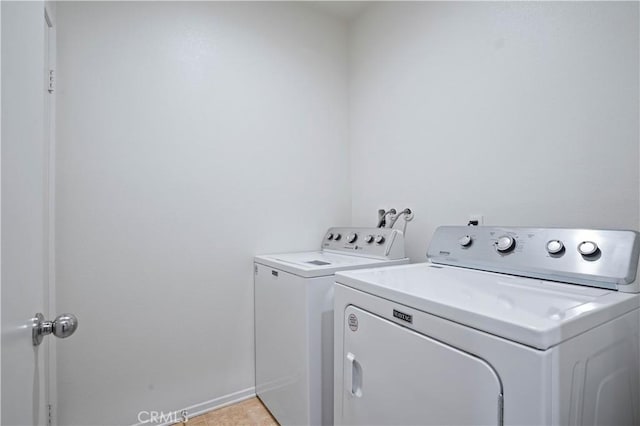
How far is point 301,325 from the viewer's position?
139cm

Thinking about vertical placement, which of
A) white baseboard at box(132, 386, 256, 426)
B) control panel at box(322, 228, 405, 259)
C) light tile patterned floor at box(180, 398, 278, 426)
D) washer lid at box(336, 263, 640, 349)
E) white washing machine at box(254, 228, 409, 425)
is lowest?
light tile patterned floor at box(180, 398, 278, 426)

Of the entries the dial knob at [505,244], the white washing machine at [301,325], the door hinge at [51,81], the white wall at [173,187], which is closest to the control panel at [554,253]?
the dial knob at [505,244]

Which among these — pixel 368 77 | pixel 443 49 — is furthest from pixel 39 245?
pixel 368 77

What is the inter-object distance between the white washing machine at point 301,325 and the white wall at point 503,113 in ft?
1.15

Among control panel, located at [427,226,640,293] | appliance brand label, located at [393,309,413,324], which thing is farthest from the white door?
control panel, located at [427,226,640,293]

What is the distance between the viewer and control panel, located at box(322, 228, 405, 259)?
1.63 meters

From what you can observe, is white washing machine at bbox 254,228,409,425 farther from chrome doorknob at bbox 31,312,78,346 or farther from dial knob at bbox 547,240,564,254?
chrome doorknob at bbox 31,312,78,346

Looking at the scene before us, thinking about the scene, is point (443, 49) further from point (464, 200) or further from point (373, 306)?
point (373, 306)

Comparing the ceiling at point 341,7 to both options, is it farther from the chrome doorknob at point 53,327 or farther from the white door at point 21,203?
the chrome doorknob at point 53,327

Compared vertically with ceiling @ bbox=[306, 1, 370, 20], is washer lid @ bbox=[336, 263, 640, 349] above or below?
below

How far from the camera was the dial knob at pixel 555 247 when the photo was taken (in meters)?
1.00

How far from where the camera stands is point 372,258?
1.66 meters

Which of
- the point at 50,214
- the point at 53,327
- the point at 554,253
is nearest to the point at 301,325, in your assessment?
the point at 53,327

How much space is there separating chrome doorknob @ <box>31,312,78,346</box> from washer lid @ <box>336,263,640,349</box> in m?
0.79
